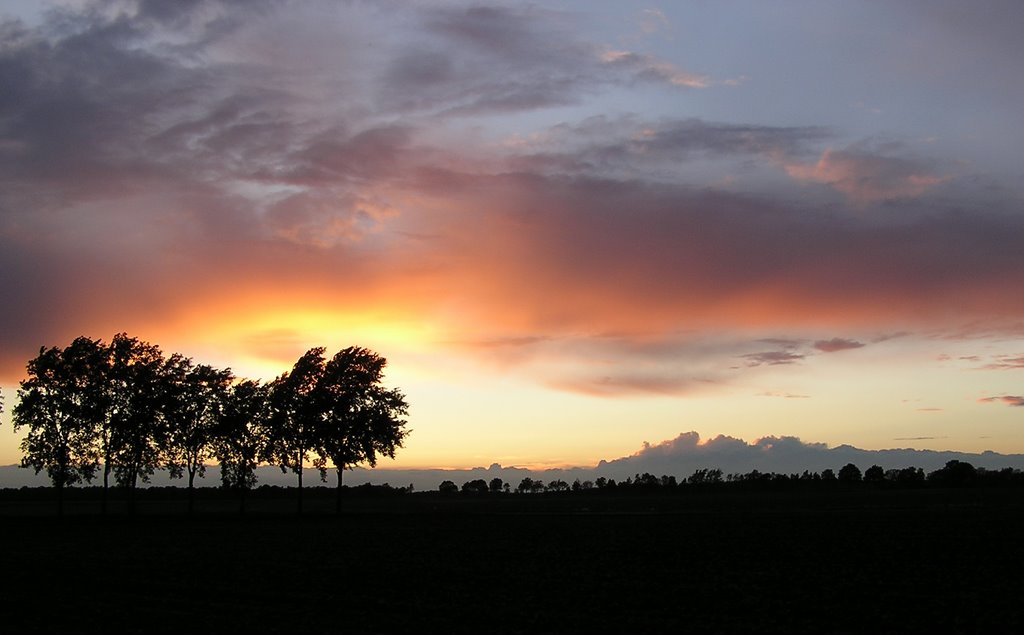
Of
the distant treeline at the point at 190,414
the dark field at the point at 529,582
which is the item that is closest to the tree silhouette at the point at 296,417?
the distant treeline at the point at 190,414

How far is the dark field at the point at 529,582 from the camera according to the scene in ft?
77.0

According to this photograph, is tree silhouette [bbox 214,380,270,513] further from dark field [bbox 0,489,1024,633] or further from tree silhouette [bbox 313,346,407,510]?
dark field [bbox 0,489,1024,633]

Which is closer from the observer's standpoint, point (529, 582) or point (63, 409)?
point (529, 582)

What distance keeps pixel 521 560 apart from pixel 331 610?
16.0 meters

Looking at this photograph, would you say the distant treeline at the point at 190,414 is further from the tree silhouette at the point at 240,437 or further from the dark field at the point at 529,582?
the dark field at the point at 529,582

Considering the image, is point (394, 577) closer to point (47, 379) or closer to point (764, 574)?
point (764, 574)

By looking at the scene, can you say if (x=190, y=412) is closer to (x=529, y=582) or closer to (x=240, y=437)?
(x=240, y=437)

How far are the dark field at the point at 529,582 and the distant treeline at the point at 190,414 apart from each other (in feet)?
113

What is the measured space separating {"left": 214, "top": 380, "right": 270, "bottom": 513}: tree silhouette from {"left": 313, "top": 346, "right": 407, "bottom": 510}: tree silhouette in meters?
7.36

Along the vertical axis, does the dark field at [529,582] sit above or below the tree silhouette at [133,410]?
below

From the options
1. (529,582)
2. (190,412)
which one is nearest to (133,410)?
(190,412)

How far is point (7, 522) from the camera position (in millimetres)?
78875

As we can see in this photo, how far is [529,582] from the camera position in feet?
105

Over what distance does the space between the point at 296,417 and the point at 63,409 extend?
23197mm
